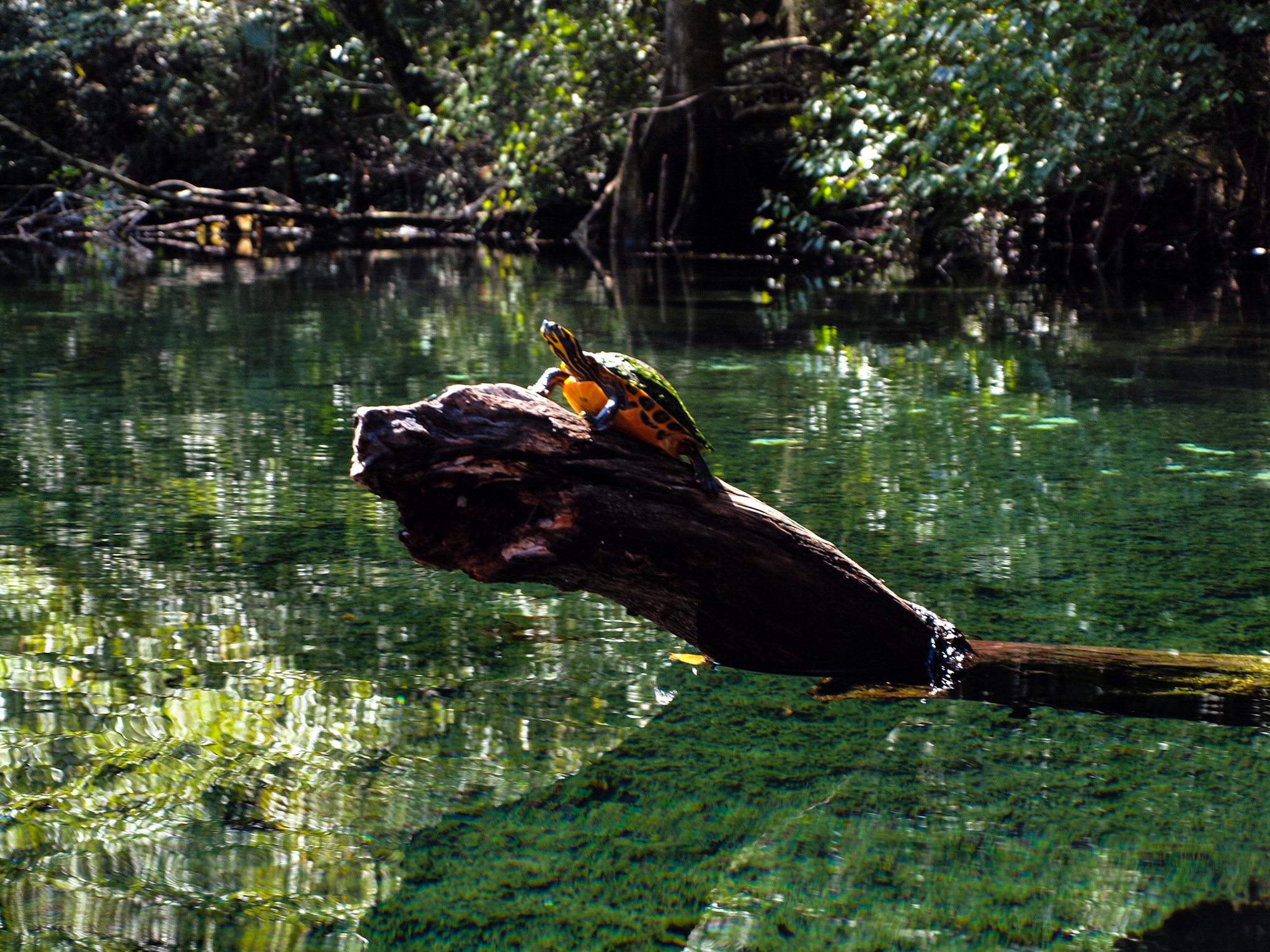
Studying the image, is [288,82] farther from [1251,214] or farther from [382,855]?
[382,855]

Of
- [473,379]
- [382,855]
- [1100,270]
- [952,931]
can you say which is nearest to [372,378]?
[473,379]

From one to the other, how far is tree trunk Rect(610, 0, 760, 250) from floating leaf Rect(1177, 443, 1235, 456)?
10231mm

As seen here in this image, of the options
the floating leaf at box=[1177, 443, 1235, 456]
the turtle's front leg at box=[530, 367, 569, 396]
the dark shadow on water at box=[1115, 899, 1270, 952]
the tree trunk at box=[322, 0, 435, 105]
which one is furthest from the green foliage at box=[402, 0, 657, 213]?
the dark shadow on water at box=[1115, 899, 1270, 952]

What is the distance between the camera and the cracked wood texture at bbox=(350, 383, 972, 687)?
81.4 inches

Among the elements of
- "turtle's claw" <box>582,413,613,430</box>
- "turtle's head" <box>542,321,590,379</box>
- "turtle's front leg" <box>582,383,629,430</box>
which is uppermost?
"turtle's head" <box>542,321,590,379</box>

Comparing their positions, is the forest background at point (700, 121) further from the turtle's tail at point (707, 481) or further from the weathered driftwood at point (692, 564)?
the turtle's tail at point (707, 481)

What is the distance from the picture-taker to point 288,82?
1770 cm

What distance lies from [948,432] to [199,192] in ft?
45.3

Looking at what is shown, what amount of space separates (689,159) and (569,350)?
477 inches

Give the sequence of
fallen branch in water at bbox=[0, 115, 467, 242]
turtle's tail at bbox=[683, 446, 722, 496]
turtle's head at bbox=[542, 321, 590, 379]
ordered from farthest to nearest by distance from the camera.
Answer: fallen branch in water at bbox=[0, 115, 467, 242], turtle's head at bbox=[542, 321, 590, 379], turtle's tail at bbox=[683, 446, 722, 496]

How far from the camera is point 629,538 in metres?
2.17

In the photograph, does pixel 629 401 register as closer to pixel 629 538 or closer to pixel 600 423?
pixel 600 423

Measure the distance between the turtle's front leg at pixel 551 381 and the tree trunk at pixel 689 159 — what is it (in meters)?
11.7

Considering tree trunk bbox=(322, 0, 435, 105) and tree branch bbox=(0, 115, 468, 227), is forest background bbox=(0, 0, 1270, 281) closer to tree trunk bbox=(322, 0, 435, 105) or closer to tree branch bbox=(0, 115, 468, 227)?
tree trunk bbox=(322, 0, 435, 105)
